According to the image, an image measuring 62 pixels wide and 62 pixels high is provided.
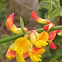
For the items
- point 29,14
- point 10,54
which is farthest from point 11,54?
point 29,14

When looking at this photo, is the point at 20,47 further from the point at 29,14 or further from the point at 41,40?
the point at 29,14

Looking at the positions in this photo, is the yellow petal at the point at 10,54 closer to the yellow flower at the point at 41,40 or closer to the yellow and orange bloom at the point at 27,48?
the yellow and orange bloom at the point at 27,48

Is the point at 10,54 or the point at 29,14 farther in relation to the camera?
the point at 29,14

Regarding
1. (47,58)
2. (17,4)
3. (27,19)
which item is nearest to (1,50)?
(47,58)

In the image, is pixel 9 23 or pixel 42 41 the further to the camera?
pixel 9 23

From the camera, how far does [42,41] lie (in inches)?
36.0

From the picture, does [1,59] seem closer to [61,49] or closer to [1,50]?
[1,50]

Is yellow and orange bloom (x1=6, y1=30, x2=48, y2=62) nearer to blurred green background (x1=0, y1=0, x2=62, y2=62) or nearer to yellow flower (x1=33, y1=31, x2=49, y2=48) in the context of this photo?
yellow flower (x1=33, y1=31, x2=49, y2=48)

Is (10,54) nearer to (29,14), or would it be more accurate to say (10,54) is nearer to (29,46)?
(29,46)

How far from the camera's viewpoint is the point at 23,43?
975 mm

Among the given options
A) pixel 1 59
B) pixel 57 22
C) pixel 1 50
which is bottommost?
pixel 1 59

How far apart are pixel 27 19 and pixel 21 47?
1.85m

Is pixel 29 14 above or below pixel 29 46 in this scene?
below

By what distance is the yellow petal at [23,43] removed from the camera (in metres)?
0.95
